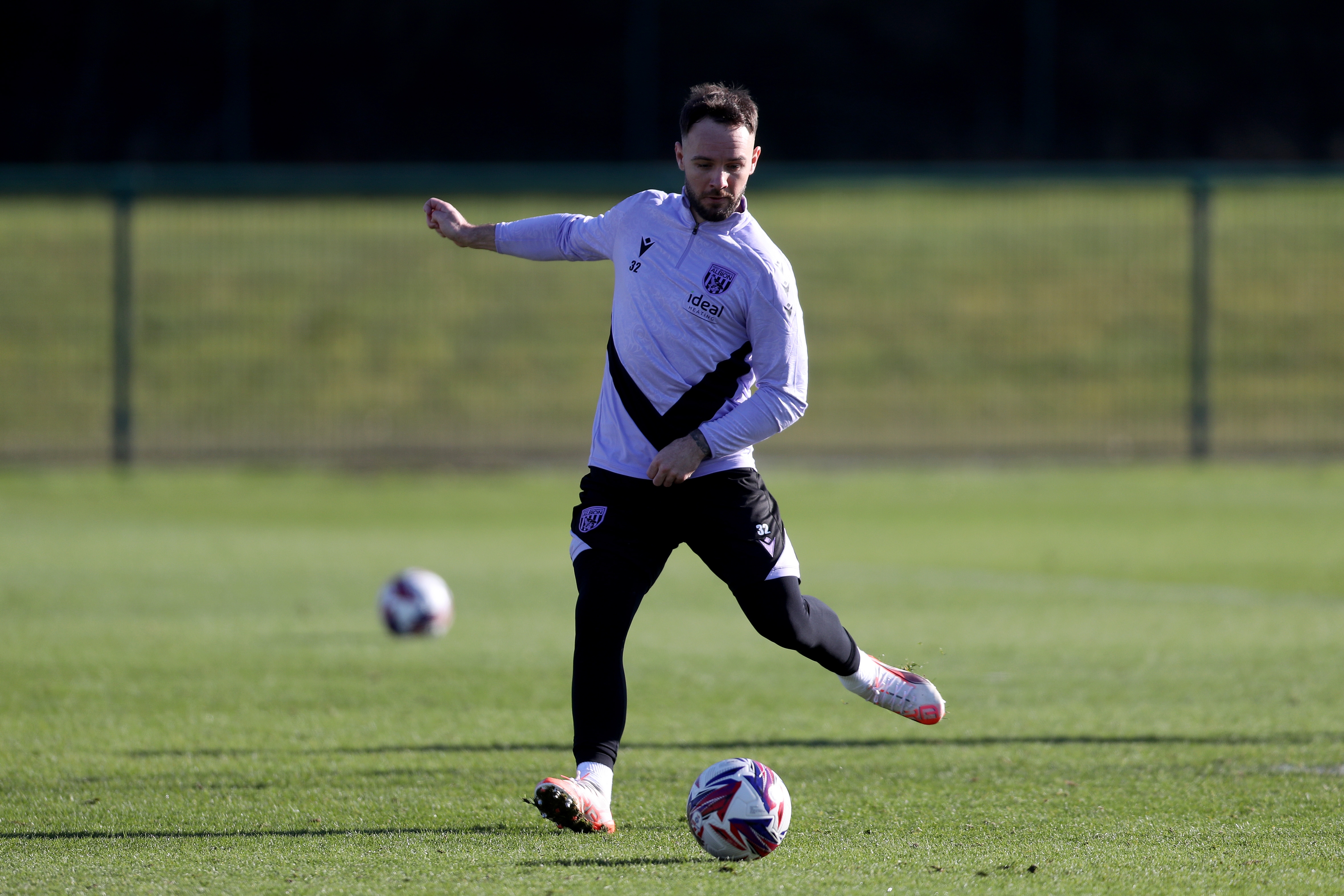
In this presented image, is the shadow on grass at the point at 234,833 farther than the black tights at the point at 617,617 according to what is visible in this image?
No

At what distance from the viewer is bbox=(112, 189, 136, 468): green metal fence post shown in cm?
1825

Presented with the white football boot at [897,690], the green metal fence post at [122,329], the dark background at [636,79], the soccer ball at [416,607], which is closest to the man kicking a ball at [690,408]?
the white football boot at [897,690]

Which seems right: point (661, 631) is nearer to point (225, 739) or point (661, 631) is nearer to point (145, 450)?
point (225, 739)

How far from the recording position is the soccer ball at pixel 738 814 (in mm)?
4426

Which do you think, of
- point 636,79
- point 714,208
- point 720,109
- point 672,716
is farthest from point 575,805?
point 636,79

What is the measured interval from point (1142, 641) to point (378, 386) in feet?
43.9

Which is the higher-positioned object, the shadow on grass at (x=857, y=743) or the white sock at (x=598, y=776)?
the white sock at (x=598, y=776)

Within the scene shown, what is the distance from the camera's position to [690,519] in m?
4.89

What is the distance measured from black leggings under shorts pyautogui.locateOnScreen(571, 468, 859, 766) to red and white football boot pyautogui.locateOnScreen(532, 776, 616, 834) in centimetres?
14

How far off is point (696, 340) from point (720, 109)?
65 cm

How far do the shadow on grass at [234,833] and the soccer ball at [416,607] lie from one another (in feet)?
12.9

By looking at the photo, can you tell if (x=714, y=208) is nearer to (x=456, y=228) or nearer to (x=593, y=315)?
(x=456, y=228)

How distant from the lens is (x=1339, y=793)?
527cm

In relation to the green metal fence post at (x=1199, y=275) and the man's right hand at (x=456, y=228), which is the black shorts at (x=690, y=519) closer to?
the man's right hand at (x=456, y=228)
